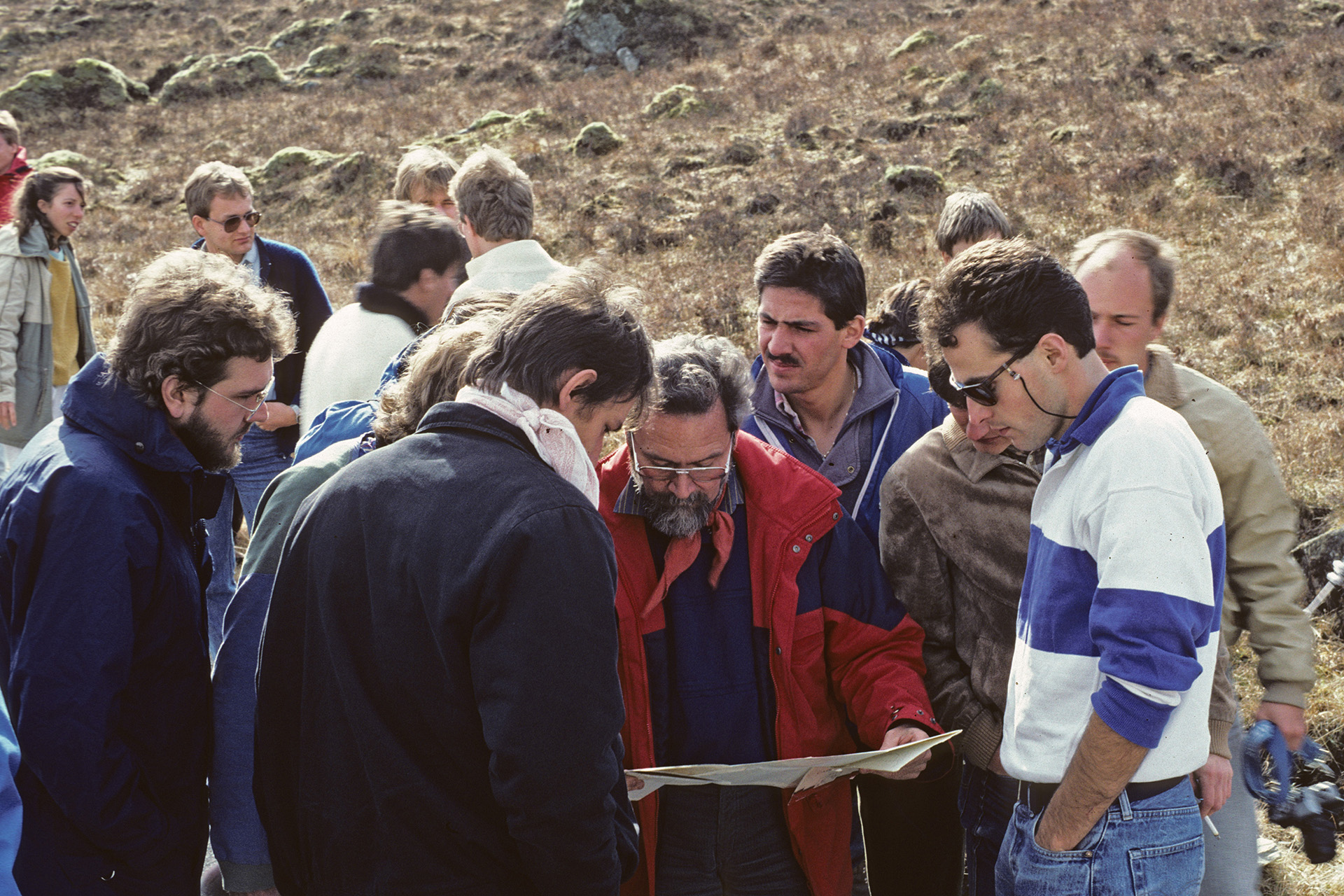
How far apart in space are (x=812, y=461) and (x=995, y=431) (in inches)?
40.3

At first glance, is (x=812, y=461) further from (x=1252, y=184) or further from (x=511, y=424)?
(x=1252, y=184)

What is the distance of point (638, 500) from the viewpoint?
8.89 ft

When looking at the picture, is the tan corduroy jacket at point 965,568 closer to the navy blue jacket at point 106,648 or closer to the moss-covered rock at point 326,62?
the navy blue jacket at point 106,648

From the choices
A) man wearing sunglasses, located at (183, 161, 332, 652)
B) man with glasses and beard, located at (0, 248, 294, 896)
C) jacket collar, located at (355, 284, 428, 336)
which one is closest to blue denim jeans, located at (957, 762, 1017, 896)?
man with glasses and beard, located at (0, 248, 294, 896)

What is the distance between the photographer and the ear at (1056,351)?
2.08 metres

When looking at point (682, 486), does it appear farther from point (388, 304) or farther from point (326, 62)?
point (326, 62)

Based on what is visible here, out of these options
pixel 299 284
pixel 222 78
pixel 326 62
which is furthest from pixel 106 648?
pixel 326 62

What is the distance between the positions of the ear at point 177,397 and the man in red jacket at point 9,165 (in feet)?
13.9

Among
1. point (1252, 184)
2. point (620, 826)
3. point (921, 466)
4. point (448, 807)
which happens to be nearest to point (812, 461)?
point (921, 466)

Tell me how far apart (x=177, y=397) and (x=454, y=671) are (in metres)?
1.06

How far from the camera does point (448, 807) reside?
177cm

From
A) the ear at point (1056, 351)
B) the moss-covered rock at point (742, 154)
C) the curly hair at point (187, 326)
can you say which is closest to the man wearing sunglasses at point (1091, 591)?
the ear at point (1056, 351)

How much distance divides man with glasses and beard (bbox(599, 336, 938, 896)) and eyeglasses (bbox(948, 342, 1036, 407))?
0.60 m

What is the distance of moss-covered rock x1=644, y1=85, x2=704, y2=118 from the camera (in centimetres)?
1925
